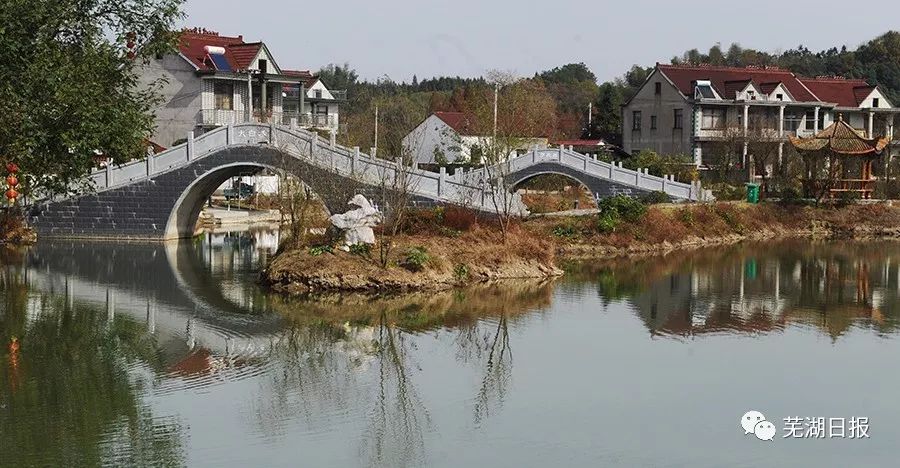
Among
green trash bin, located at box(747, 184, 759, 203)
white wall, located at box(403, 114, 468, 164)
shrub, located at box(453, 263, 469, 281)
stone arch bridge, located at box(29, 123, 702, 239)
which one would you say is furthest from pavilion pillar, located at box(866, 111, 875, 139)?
shrub, located at box(453, 263, 469, 281)

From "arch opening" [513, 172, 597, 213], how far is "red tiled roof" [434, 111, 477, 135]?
274 inches

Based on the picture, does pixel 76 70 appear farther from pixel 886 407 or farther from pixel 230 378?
pixel 886 407

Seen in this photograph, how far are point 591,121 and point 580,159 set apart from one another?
82.9ft

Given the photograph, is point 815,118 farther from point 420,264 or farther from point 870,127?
point 420,264

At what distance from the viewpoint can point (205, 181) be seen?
28.2 meters

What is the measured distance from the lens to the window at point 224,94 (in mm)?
37969

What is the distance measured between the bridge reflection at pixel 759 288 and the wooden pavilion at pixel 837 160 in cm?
494

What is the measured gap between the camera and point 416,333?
54.5 feet

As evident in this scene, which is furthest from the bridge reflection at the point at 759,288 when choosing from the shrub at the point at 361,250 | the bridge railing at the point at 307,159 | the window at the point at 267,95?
the window at the point at 267,95

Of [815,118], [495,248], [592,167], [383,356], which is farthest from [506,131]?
[383,356]

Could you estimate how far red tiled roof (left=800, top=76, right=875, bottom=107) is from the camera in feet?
152

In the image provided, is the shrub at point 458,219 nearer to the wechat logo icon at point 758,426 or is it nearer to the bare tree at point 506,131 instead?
the bare tree at point 506,131

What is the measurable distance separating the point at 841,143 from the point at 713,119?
27.9 ft

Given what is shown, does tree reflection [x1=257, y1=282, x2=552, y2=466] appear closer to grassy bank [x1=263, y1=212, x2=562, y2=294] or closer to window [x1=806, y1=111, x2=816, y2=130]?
grassy bank [x1=263, y1=212, x2=562, y2=294]
